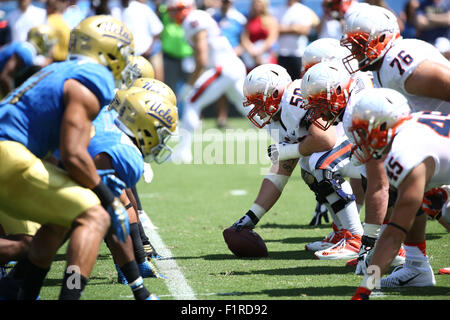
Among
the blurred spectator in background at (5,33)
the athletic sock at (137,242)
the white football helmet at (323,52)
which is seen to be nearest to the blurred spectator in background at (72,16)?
the blurred spectator in background at (5,33)

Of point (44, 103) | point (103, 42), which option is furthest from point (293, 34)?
point (44, 103)

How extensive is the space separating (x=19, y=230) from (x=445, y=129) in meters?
2.64

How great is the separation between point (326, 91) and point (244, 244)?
1278 millimetres

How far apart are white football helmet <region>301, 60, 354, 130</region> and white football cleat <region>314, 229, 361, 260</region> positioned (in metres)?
0.92

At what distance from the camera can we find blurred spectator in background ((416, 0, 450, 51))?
444 inches

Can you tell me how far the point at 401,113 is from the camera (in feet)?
12.3

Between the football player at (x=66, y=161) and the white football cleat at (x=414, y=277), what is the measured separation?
5.67ft

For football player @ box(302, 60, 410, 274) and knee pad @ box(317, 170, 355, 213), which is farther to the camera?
knee pad @ box(317, 170, 355, 213)

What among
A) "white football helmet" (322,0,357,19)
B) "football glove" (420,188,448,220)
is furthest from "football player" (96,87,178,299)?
"white football helmet" (322,0,357,19)

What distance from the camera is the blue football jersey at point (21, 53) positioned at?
7422mm

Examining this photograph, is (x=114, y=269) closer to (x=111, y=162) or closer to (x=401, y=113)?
(x=111, y=162)

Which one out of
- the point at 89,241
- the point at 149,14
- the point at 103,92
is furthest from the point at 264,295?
the point at 149,14

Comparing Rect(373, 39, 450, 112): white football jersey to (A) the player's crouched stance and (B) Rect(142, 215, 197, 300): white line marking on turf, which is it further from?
(B) Rect(142, 215, 197, 300): white line marking on turf

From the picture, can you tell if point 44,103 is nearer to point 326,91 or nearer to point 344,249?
point 326,91
